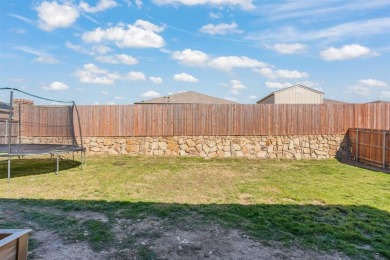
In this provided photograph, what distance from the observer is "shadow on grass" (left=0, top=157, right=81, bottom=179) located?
23.5ft

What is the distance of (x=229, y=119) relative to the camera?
10.4 m

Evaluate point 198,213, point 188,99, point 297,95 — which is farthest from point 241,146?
point 297,95

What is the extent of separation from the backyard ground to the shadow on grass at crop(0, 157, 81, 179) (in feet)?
0.48

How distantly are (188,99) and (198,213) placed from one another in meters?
14.5

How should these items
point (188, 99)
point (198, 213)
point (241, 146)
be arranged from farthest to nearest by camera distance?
point (188, 99)
point (241, 146)
point (198, 213)

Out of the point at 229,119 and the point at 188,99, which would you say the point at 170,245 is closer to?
the point at 229,119

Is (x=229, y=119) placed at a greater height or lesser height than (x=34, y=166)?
greater

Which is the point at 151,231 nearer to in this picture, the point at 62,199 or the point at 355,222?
the point at 62,199

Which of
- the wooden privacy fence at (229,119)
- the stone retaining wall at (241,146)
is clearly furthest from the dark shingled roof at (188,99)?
the stone retaining wall at (241,146)

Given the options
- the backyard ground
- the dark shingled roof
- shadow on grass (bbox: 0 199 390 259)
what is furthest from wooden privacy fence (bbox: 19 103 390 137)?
the dark shingled roof

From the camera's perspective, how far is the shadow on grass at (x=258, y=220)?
3.01 meters

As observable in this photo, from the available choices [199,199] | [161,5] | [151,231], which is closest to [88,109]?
[161,5]

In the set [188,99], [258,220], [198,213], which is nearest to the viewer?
[258,220]

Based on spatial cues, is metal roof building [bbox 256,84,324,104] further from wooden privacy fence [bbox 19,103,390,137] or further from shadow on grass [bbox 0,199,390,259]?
shadow on grass [bbox 0,199,390,259]
